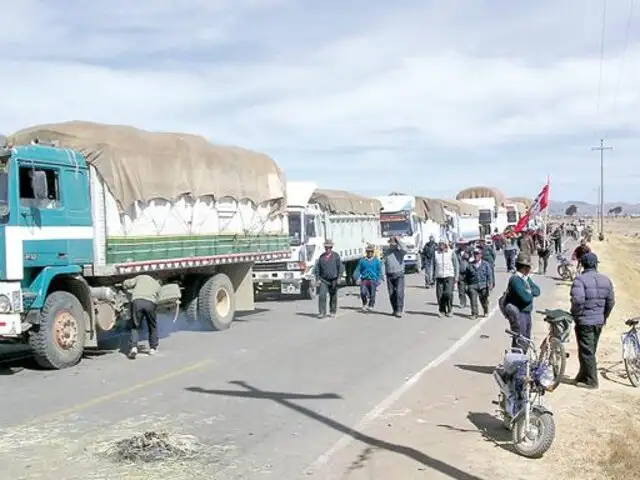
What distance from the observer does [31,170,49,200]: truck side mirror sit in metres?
10.8

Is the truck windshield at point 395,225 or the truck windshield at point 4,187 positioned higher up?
the truck windshield at point 4,187

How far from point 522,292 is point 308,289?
1260cm

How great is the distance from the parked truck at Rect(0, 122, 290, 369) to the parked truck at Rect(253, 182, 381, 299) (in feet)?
10.7

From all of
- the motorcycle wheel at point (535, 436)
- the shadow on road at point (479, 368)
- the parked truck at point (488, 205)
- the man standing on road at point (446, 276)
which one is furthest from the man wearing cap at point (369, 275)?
the parked truck at point (488, 205)

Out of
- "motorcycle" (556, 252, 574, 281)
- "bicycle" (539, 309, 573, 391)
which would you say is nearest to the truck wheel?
"motorcycle" (556, 252, 574, 281)

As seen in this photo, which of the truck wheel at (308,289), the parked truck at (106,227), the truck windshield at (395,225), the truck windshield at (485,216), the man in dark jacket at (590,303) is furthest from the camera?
the truck windshield at (485,216)

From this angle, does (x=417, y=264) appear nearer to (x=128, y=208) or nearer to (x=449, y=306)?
(x=449, y=306)

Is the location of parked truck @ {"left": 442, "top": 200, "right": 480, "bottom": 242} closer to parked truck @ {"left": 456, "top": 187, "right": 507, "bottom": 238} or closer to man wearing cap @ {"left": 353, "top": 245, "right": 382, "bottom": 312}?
parked truck @ {"left": 456, "top": 187, "right": 507, "bottom": 238}

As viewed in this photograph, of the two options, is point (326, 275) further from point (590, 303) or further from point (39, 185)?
point (590, 303)

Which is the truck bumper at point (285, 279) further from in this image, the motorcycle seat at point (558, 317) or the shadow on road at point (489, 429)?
the shadow on road at point (489, 429)

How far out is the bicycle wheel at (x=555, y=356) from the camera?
9.72 meters

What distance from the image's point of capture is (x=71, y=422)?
7844 mm

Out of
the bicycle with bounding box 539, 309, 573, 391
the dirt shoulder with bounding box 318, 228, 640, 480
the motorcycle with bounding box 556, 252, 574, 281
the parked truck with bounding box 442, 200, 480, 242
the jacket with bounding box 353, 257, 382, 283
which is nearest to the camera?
the dirt shoulder with bounding box 318, 228, 640, 480

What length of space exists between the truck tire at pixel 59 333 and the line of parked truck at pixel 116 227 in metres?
0.02
